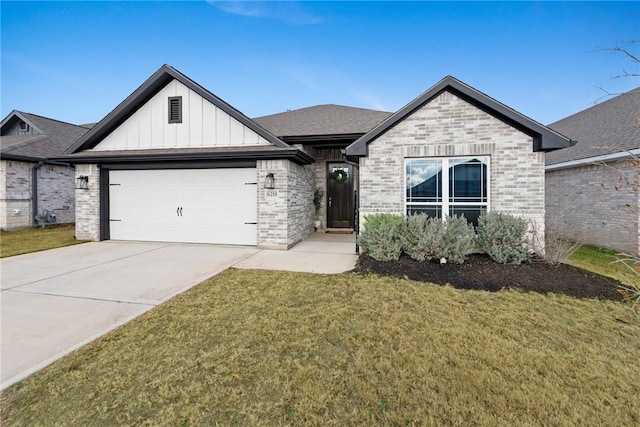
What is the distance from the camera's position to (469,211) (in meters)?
7.13

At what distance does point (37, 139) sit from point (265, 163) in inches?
569

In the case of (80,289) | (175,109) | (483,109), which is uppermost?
(175,109)

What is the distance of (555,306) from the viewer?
4.21 meters

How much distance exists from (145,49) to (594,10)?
16842 millimetres

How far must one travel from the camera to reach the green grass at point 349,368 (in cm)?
213

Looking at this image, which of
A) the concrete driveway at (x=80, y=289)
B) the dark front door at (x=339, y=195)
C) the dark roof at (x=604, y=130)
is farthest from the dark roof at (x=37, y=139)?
the dark roof at (x=604, y=130)

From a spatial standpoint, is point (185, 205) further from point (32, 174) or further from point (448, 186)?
point (32, 174)

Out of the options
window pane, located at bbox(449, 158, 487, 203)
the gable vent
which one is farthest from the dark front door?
the gable vent

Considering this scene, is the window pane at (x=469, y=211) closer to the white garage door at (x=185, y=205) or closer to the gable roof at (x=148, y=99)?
the gable roof at (x=148, y=99)

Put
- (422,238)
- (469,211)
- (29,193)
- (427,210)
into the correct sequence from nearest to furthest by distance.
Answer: (422,238) < (469,211) < (427,210) < (29,193)

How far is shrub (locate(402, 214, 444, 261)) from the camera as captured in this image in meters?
6.19

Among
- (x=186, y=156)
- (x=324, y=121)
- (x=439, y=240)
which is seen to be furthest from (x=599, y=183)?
(x=186, y=156)

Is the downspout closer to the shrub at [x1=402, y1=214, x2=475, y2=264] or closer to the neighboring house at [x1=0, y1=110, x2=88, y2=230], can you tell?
the neighboring house at [x1=0, y1=110, x2=88, y2=230]

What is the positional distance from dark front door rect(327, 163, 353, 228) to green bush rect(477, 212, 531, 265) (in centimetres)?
600
